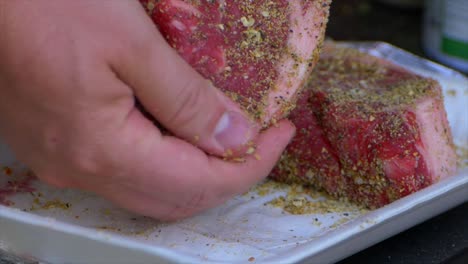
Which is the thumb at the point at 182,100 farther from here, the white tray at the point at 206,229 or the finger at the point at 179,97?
the white tray at the point at 206,229

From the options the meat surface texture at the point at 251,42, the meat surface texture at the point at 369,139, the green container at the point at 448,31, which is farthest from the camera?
the green container at the point at 448,31

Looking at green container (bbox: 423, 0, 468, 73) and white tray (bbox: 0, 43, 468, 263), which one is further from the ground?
green container (bbox: 423, 0, 468, 73)

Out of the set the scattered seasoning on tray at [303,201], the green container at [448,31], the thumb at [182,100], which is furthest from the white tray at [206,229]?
the green container at [448,31]

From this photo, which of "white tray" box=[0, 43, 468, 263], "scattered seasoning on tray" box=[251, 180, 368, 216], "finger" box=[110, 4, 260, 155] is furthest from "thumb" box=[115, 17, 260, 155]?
"scattered seasoning on tray" box=[251, 180, 368, 216]

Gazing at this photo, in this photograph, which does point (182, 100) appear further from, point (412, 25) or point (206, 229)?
point (412, 25)

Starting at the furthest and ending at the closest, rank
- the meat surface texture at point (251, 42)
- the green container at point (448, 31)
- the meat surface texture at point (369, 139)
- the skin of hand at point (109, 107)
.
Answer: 1. the green container at point (448, 31)
2. the meat surface texture at point (369, 139)
3. the meat surface texture at point (251, 42)
4. the skin of hand at point (109, 107)

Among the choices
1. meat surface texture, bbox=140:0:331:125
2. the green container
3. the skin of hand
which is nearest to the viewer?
the skin of hand

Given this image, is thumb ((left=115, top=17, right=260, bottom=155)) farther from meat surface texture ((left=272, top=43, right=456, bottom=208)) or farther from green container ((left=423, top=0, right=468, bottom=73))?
green container ((left=423, top=0, right=468, bottom=73))

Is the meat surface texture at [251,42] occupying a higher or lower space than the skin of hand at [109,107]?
higher
